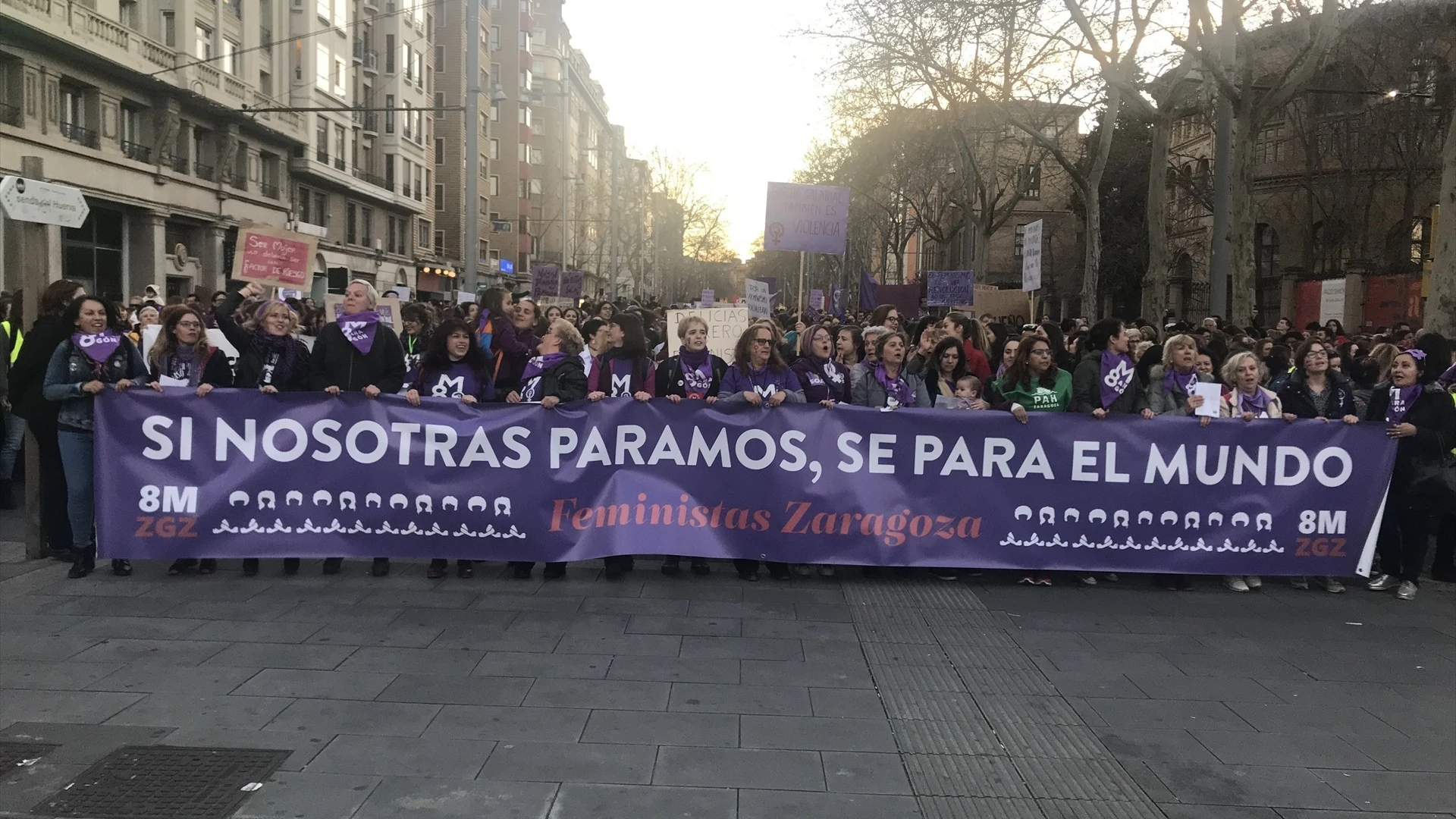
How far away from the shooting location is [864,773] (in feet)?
13.9

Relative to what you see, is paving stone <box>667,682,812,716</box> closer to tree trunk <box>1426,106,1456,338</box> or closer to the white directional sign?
the white directional sign

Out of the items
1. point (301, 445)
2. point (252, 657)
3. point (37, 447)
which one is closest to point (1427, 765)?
point (252, 657)

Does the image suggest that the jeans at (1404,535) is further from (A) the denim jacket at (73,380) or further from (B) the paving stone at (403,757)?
(A) the denim jacket at (73,380)

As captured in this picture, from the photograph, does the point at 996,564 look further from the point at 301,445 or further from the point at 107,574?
the point at 107,574

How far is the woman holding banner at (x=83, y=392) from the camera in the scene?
7.04 metres

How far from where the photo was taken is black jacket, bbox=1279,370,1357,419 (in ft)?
25.8

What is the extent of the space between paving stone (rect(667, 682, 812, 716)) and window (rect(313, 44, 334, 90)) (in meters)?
42.9

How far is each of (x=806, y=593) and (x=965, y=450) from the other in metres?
1.40

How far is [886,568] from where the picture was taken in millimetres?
7758

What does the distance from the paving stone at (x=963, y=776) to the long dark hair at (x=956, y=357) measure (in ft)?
13.6

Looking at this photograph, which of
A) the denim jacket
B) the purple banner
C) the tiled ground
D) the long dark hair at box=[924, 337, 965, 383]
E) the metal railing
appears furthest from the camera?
the metal railing

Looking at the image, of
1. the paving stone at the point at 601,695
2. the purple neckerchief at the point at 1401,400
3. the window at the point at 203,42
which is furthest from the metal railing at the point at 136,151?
the purple neckerchief at the point at 1401,400

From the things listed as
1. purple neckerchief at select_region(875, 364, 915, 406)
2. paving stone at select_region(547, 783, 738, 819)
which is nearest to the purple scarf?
purple neckerchief at select_region(875, 364, 915, 406)

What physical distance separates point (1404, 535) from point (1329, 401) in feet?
3.34
